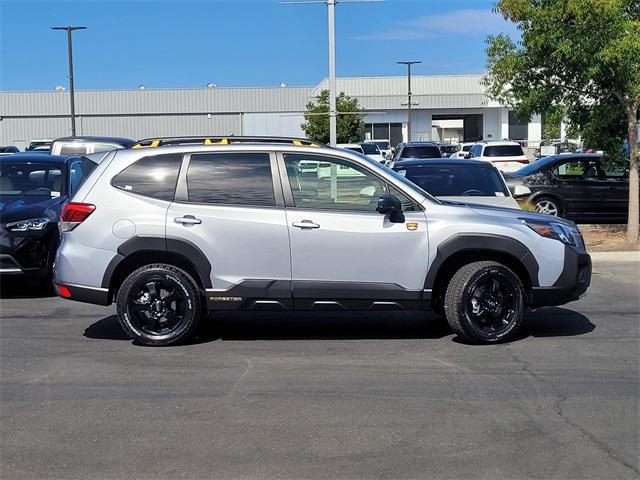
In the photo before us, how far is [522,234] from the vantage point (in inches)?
289

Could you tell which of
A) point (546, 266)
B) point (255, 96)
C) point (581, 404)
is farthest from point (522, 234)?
point (255, 96)

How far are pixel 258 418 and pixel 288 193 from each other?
97.2 inches

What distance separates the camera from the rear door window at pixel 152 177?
7379 millimetres

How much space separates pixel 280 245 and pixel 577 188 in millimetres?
11437

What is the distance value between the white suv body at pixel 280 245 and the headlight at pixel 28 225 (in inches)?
93.7

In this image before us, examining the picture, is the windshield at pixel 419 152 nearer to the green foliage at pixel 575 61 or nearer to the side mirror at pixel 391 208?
the green foliage at pixel 575 61

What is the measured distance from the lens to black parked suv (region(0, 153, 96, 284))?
9.51 metres

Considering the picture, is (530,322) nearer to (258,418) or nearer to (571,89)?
(258,418)

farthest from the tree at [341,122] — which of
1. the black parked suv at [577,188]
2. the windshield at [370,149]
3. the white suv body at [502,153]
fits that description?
the black parked suv at [577,188]

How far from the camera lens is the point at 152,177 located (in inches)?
292

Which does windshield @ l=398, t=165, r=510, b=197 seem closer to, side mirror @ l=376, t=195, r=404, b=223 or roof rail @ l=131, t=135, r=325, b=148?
roof rail @ l=131, t=135, r=325, b=148

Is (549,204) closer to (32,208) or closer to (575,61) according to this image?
(575,61)

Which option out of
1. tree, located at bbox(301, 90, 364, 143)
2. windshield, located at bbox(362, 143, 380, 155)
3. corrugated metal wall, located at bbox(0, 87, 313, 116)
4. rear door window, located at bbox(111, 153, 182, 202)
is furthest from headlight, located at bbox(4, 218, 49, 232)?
corrugated metal wall, located at bbox(0, 87, 313, 116)

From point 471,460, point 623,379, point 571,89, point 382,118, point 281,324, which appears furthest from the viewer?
point 382,118
